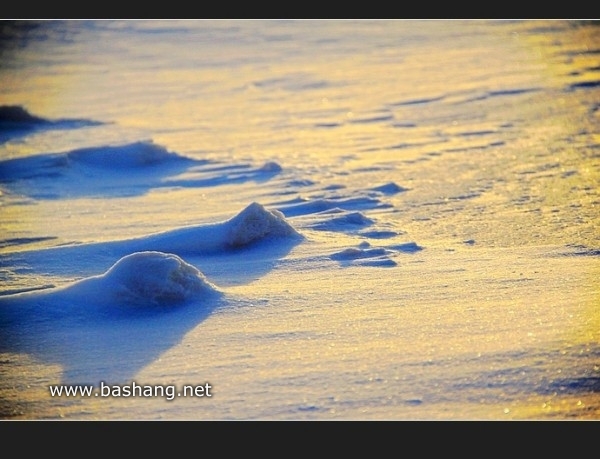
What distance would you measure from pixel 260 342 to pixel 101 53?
8.84m

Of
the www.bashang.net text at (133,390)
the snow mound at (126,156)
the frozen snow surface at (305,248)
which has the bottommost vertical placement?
the www.bashang.net text at (133,390)

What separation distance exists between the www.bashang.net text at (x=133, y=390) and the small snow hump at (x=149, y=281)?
52 cm

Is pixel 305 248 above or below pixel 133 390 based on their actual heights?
above

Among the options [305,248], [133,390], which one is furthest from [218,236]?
[133,390]

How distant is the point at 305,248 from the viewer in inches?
152

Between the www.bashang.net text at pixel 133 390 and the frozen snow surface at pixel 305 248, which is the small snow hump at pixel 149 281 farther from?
the www.bashang.net text at pixel 133 390

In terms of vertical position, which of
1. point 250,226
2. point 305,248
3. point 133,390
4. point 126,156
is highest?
point 126,156

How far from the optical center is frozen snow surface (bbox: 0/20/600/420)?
2.66 metres

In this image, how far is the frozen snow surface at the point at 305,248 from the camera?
266cm

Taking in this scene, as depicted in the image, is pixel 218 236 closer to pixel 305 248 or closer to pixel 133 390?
pixel 305 248

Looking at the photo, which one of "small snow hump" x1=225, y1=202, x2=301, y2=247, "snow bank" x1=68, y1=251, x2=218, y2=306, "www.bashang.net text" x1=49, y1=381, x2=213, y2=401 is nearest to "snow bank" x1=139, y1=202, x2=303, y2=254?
"small snow hump" x1=225, y1=202, x2=301, y2=247

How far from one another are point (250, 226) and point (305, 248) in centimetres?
26

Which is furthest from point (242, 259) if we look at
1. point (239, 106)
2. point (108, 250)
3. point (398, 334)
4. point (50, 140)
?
point (239, 106)

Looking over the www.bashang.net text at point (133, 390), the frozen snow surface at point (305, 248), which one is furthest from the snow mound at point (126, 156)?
the www.bashang.net text at point (133, 390)
